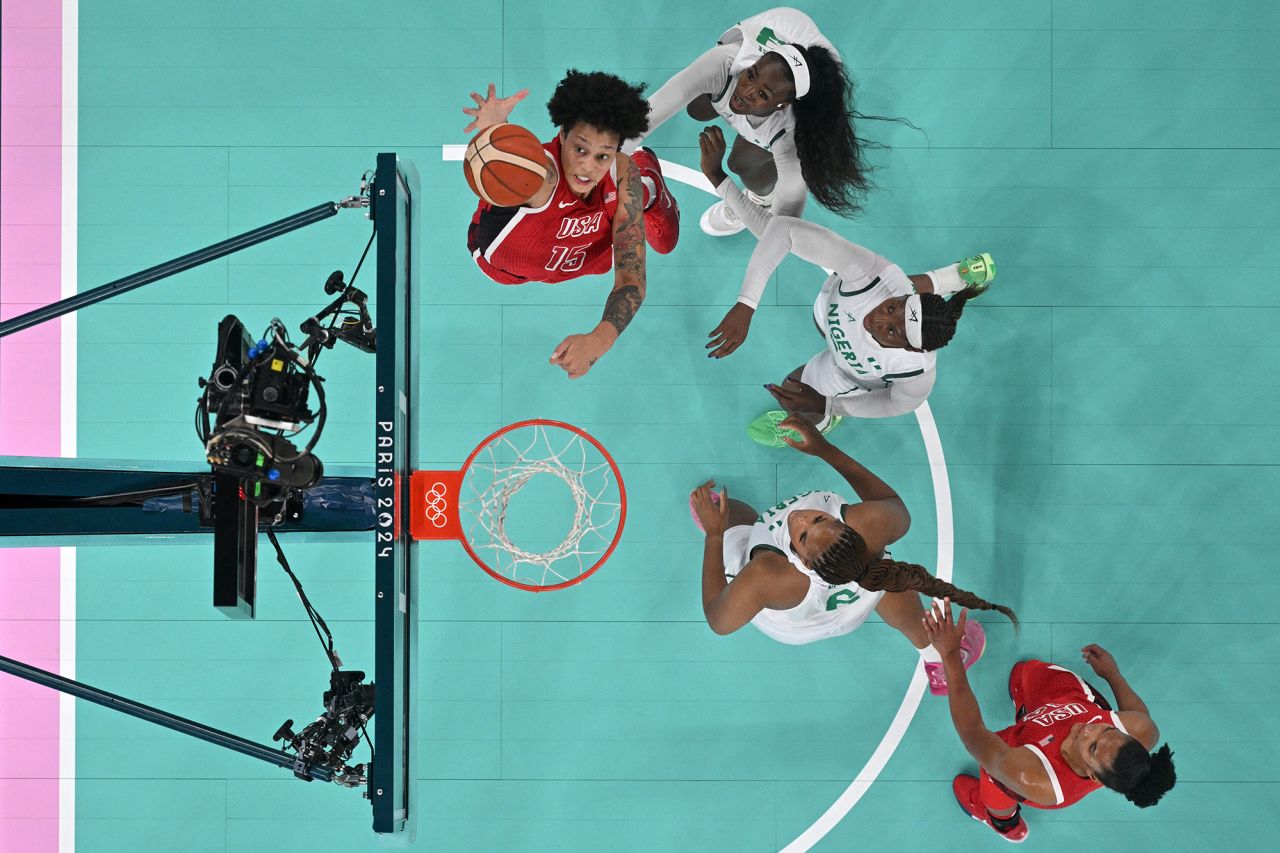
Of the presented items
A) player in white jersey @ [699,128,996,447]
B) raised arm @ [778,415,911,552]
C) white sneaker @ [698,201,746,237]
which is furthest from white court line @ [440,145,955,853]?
raised arm @ [778,415,911,552]

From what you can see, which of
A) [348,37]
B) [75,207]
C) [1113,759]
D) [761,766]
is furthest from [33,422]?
[1113,759]

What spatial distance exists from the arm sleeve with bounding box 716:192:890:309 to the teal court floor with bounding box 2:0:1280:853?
0.66m

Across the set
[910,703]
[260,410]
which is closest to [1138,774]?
[910,703]

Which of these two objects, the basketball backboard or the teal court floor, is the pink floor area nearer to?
the teal court floor

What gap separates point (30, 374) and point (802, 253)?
4536 millimetres

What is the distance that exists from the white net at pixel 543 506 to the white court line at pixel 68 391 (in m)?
2.44

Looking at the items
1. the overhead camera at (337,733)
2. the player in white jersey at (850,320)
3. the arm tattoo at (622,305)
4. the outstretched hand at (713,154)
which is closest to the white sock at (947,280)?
the player in white jersey at (850,320)

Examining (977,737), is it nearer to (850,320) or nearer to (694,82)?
(850,320)

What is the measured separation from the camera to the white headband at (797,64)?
3771mm

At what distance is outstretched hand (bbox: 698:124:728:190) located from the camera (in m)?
4.44

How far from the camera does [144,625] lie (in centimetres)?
485

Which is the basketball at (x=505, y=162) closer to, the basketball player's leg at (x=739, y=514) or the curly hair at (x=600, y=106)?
the curly hair at (x=600, y=106)

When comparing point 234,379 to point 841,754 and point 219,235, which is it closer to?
point 219,235

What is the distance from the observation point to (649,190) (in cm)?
415
